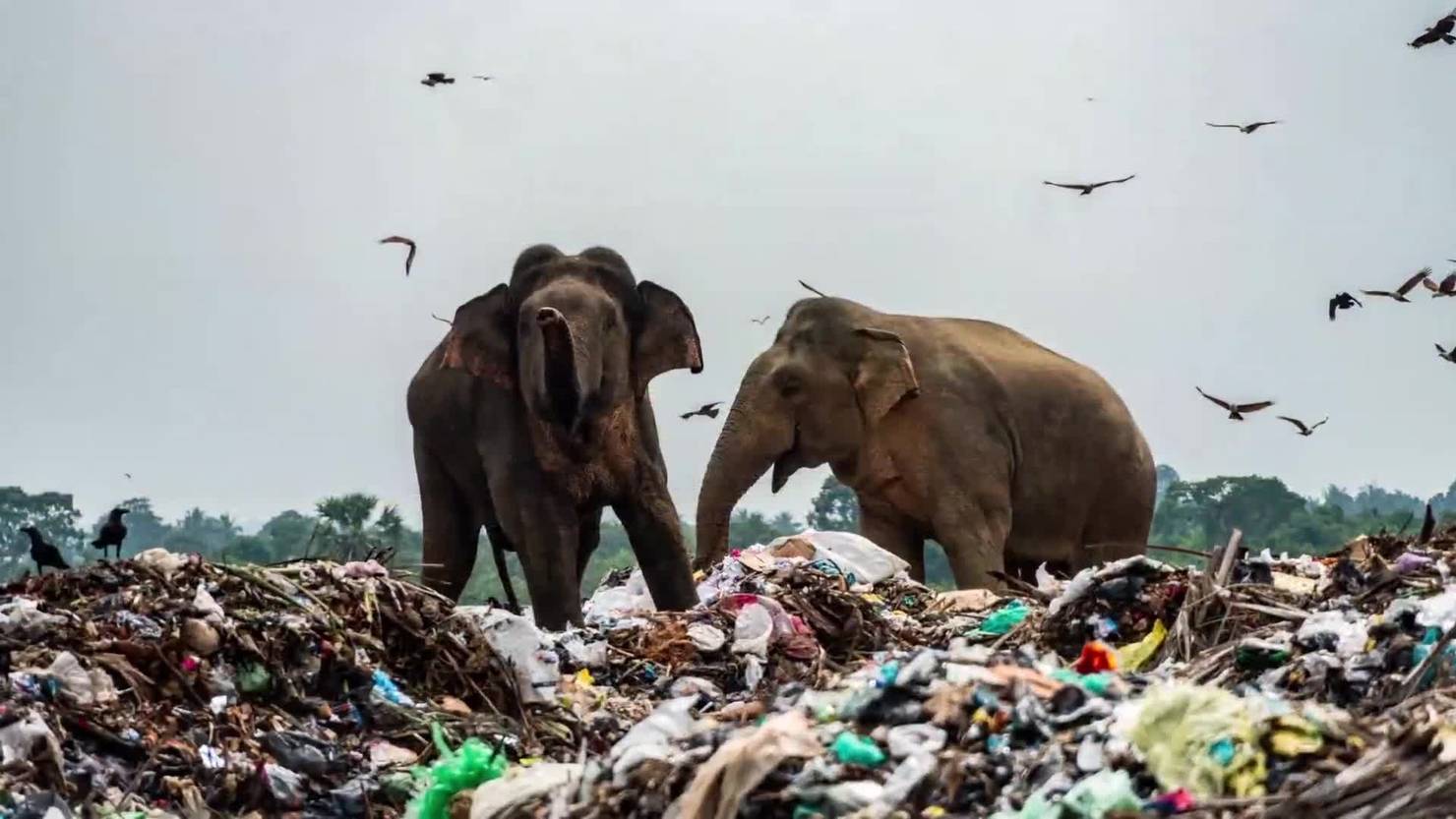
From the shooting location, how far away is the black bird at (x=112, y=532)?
8.80 metres

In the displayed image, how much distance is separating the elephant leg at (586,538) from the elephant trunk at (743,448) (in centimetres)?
263

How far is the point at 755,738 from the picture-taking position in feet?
14.5

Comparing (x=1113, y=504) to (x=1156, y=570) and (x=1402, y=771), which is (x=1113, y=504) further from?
(x=1402, y=771)

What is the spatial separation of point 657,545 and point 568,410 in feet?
2.48

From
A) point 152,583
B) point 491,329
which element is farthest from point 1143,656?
point 491,329

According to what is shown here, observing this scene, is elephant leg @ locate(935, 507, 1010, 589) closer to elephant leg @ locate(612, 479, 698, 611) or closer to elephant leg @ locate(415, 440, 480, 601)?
elephant leg @ locate(415, 440, 480, 601)

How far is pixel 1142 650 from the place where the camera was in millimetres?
6227

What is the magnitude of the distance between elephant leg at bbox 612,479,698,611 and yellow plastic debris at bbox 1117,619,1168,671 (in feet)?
12.8

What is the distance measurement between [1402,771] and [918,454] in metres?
9.88

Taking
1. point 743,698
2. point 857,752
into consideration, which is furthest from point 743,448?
point 857,752

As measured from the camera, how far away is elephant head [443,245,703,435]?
31.9 feet

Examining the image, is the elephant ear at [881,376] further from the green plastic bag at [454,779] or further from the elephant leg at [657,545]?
the green plastic bag at [454,779]

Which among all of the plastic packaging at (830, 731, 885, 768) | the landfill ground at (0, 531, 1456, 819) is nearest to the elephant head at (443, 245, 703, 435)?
the landfill ground at (0, 531, 1456, 819)

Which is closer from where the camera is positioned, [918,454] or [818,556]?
[818,556]
